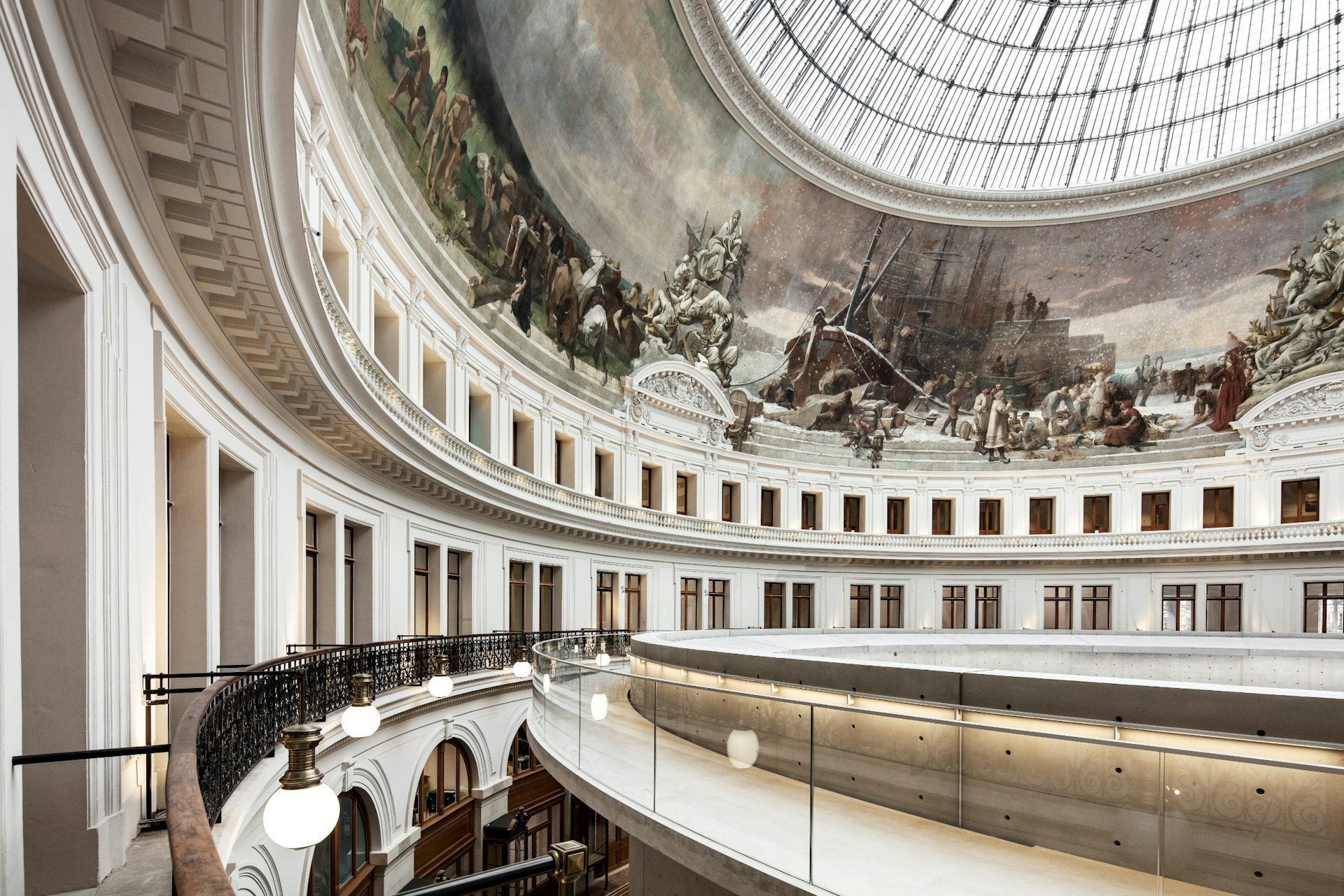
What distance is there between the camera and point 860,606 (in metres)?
38.2

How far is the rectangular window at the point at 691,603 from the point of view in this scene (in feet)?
106

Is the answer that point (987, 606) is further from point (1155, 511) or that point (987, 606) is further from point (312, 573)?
point (312, 573)

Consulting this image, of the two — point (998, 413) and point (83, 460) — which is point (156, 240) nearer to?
point (83, 460)

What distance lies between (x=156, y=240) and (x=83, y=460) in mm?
2647

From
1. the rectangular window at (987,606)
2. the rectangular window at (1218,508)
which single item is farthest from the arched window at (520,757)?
the rectangular window at (1218,508)

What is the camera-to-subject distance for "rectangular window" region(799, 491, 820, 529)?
37.1 meters

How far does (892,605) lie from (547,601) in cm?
1944

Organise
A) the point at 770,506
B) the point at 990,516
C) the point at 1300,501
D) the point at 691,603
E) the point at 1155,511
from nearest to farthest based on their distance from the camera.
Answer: the point at 691,603 → the point at 1300,501 → the point at 770,506 → the point at 1155,511 → the point at 990,516

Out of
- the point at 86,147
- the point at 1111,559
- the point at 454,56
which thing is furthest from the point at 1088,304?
the point at 86,147

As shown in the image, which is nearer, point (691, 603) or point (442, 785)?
point (442, 785)

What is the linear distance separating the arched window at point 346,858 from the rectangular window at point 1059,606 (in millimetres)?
32250

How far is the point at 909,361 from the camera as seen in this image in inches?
1501

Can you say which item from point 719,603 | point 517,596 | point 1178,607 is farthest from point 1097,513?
point 517,596

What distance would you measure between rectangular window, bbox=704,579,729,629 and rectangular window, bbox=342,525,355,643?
1878cm
